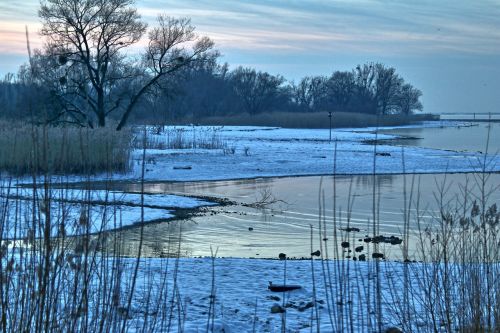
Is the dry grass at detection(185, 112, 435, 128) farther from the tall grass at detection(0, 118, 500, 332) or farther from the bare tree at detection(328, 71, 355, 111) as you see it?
the tall grass at detection(0, 118, 500, 332)

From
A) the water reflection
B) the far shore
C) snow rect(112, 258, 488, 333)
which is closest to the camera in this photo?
snow rect(112, 258, 488, 333)

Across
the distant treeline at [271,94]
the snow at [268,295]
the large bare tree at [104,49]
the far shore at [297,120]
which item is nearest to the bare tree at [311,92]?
the distant treeline at [271,94]

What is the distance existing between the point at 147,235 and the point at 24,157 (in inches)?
411

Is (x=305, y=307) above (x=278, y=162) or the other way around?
the other way around

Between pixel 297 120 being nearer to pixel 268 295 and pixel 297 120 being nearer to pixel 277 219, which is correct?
pixel 277 219

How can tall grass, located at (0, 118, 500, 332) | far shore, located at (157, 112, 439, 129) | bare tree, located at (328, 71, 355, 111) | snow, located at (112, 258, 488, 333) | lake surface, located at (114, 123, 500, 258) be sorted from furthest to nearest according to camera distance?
bare tree, located at (328, 71, 355, 111) → far shore, located at (157, 112, 439, 129) → lake surface, located at (114, 123, 500, 258) → snow, located at (112, 258, 488, 333) → tall grass, located at (0, 118, 500, 332)

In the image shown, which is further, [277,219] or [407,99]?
[407,99]

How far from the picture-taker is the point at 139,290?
700cm

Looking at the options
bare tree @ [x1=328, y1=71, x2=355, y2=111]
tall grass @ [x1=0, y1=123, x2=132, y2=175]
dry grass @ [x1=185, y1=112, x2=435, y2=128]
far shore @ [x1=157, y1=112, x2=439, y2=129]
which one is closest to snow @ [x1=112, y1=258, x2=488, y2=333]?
tall grass @ [x1=0, y1=123, x2=132, y2=175]

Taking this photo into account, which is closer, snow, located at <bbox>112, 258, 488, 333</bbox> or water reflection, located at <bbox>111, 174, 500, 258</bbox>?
snow, located at <bbox>112, 258, 488, 333</bbox>

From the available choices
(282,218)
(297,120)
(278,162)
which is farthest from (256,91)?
(282,218)

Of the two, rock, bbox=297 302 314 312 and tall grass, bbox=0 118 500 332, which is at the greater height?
tall grass, bbox=0 118 500 332

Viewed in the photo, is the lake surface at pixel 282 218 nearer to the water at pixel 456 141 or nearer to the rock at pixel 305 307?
the rock at pixel 305 307

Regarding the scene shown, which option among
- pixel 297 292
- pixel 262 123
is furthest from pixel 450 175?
pixel 262 123
